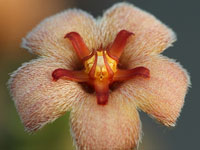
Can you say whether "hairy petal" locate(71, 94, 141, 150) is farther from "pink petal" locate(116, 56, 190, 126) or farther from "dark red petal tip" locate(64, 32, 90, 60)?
"dark red petal tip" locate(64, 32, 90, 60)

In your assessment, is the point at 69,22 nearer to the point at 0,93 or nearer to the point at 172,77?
the point at 172,77

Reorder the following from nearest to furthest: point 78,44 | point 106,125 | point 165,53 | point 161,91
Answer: point 106,125
point 161,91
point 78,44
point 165,53

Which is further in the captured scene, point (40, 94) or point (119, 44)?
point (119, 44)

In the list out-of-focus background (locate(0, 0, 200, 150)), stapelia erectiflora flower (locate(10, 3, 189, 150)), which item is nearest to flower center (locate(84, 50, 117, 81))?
stapelia erectiflora flower (locate(10, 3, 189, 150))

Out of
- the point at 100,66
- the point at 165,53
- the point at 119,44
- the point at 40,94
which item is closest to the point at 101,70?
the point at 100,66

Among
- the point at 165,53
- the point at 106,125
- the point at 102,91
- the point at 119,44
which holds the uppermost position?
the point at 119,44

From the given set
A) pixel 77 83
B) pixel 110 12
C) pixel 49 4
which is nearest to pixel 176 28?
pixel 49 4

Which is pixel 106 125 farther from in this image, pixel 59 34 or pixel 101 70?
pixel 59 34
